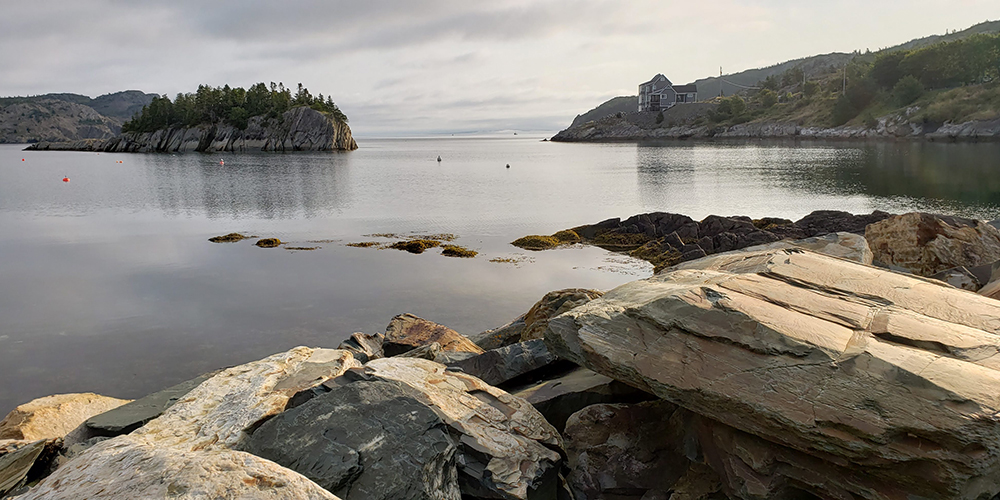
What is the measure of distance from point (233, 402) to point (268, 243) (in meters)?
20.7

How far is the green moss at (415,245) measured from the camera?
995 inches

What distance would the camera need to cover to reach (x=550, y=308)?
12.5 metres

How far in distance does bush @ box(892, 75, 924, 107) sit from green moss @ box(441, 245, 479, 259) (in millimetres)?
125005

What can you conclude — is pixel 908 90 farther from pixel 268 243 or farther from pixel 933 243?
pixel 268 243

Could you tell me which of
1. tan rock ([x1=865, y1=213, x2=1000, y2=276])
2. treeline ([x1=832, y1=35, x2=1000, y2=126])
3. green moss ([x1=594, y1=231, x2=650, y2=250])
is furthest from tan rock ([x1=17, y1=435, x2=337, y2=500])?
treeline ([x1=832, y1=35, x2=1000, y2=126])

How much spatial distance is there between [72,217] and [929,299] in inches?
1729

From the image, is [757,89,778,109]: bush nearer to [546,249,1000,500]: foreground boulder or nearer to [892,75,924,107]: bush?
[892,75,924,107]: bush

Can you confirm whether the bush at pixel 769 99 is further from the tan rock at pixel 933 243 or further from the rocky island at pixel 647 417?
the rocky island at pixel 647 417

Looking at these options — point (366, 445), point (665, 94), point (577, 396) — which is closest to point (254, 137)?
point (665, 94)

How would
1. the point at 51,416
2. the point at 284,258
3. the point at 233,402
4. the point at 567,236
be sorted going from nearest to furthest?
the point at 233,402
the point at 51,416
the point at 284,258
the point at 567,236

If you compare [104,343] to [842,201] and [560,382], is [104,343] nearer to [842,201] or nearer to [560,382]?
[560,382]

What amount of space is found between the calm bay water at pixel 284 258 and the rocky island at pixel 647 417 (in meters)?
5.31

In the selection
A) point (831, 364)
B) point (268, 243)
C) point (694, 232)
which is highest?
point (831, 364)

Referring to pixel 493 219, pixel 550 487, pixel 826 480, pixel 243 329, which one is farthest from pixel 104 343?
pixel 493 219
